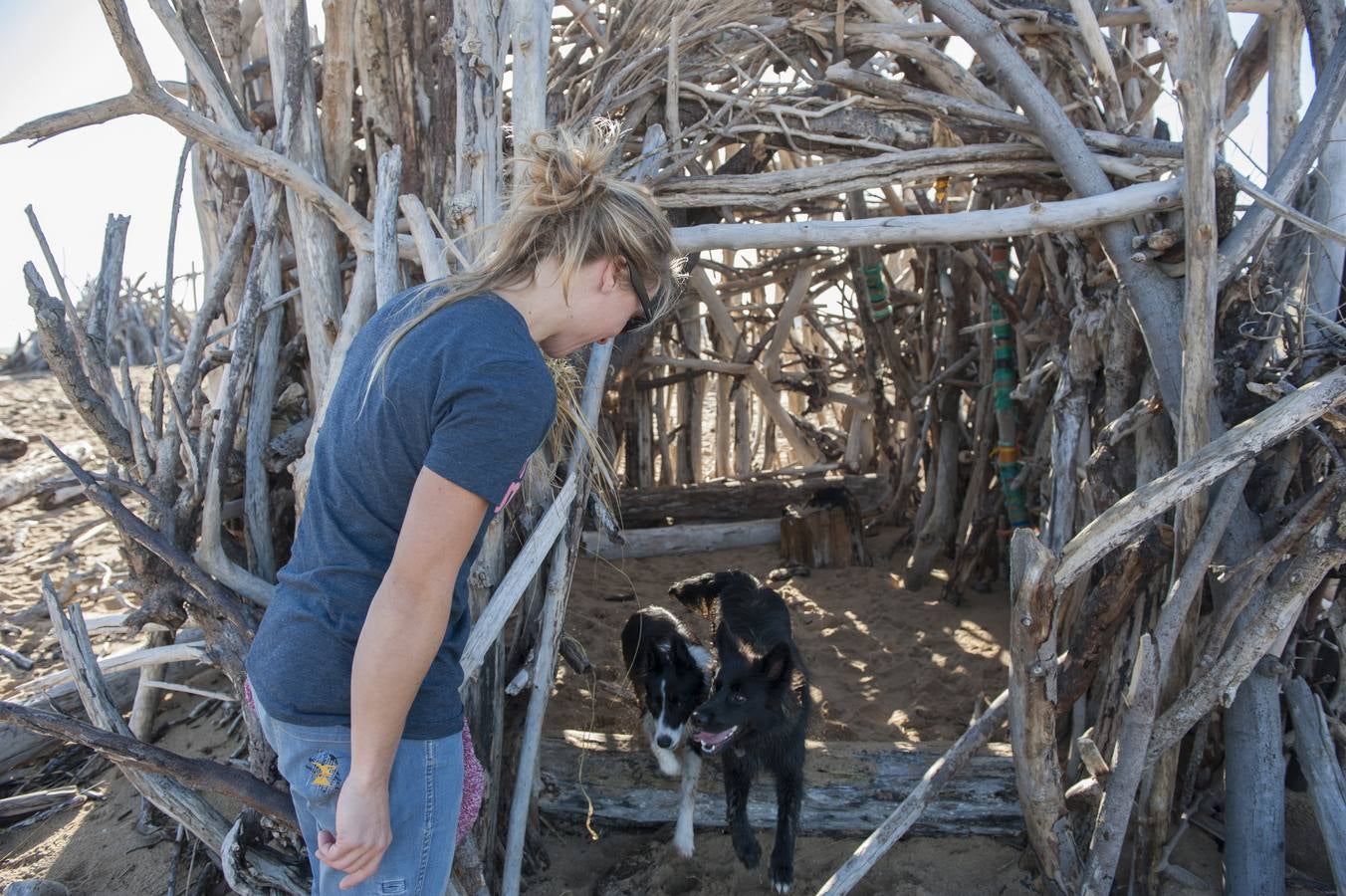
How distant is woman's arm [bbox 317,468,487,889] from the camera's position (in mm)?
1476

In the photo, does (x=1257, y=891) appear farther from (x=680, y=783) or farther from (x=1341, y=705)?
(x=680, y=783)

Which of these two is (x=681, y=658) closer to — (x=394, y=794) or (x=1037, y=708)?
(x=1037, y=708)

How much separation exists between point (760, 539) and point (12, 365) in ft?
30.0

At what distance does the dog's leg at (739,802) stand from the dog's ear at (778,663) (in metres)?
0.36

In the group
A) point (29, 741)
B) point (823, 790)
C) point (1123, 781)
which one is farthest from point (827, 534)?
point (29, 741)

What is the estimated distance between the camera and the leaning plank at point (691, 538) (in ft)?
22.9

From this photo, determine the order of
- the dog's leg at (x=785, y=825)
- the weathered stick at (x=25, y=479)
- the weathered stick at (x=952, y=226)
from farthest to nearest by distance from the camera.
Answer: the weathered stick at (x=25, y=479) → the dog's leg at (x=785, y=825) → the weathered stick at (x=952, y=226)

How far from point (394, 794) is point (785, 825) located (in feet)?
7.42

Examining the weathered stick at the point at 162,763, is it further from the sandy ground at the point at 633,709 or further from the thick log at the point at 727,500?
the thick log at the point at 727,500

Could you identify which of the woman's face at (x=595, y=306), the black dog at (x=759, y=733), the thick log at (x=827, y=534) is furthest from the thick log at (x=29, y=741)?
the thick log at (x=827, y=534)

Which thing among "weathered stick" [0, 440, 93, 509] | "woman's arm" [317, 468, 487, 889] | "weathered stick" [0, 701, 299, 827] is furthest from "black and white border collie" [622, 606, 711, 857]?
"weathered stick" [0, 440, 93, 509]

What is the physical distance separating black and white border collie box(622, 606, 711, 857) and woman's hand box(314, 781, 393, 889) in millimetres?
2228

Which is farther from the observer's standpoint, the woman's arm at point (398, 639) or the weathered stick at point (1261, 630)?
the weathered stick at point (1261, 630)

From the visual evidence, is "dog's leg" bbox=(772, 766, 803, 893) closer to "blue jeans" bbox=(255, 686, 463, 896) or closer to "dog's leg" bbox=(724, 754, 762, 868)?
"dog's leg" bbox=(724, 754, 762, 868)
